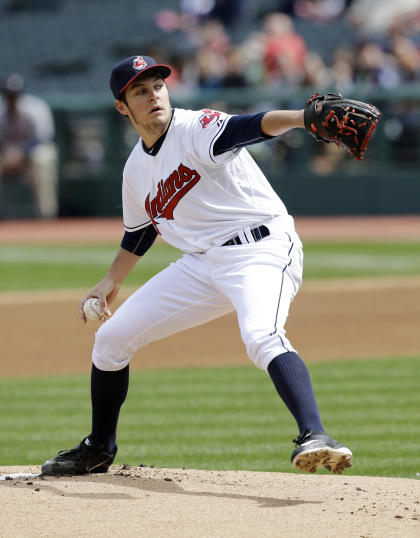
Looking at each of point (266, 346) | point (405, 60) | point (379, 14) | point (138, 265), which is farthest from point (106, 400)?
point (379, 14)

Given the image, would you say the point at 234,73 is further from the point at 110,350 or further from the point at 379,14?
the point at 110,350

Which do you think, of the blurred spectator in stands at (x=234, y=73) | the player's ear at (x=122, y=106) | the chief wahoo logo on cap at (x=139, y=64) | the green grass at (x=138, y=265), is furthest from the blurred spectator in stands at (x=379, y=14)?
the chief wahoo logo on cap at (x=139, y=64)

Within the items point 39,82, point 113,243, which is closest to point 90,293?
point 113,243

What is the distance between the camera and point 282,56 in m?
16.6

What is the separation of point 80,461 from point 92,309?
0.65 m

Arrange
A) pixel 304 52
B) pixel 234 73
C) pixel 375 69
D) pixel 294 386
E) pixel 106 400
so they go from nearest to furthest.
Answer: pixel 294 386 → pixel 106 400 → pixel 375 69 → pixel 234 73 → pixel 304 52

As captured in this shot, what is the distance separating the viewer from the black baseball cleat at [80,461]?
4.62 m

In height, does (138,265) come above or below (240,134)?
above

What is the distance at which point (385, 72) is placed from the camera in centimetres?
1639

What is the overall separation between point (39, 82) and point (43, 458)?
15.7 m

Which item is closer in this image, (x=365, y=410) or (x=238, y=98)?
(x=365, y=410)

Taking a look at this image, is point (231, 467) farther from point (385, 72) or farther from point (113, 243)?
point (385, 72)

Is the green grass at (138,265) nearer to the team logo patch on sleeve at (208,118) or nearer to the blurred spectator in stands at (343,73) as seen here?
the blurred spectator in stands at (343,73)

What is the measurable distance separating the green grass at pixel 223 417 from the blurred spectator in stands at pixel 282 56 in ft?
30.8
